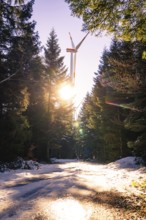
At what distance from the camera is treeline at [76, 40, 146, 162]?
1608 cm

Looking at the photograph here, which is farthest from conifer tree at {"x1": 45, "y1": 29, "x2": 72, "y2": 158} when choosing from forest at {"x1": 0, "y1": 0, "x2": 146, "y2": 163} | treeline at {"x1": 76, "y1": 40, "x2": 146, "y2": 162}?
treeline at {"x1": 76, "y1": 40, "x2": 146, "y2": 162}

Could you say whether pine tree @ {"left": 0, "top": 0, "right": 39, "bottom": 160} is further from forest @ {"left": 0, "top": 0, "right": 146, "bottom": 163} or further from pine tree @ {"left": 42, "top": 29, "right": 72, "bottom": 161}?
pine tree @ {"left": 42, "top": 29, "right": 72, "bottom": 161}

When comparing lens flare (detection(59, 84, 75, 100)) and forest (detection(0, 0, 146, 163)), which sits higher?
lens flare (detection(59, 84, 75, 100))

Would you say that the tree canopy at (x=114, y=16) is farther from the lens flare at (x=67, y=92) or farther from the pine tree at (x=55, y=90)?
the lens flare at (x=67, y=92)

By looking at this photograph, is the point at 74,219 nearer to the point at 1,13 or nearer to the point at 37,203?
the point at 37,203

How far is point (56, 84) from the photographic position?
35.0 m

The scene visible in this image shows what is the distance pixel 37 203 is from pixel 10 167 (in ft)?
35.9

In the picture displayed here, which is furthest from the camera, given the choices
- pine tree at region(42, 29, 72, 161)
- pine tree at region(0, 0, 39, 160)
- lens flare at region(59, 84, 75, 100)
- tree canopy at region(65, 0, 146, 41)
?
lens flare at region(59, 84, 75, 100)

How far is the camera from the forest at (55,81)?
8219mm

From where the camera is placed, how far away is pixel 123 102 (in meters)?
25.6

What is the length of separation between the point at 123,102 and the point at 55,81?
12.4m

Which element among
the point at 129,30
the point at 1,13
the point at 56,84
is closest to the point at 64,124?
the point at 56,84

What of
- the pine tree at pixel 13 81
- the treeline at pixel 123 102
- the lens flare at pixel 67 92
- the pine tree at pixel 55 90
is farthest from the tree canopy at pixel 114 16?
the lens flare at pixel 67 92

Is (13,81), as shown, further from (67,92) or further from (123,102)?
(67,92)
